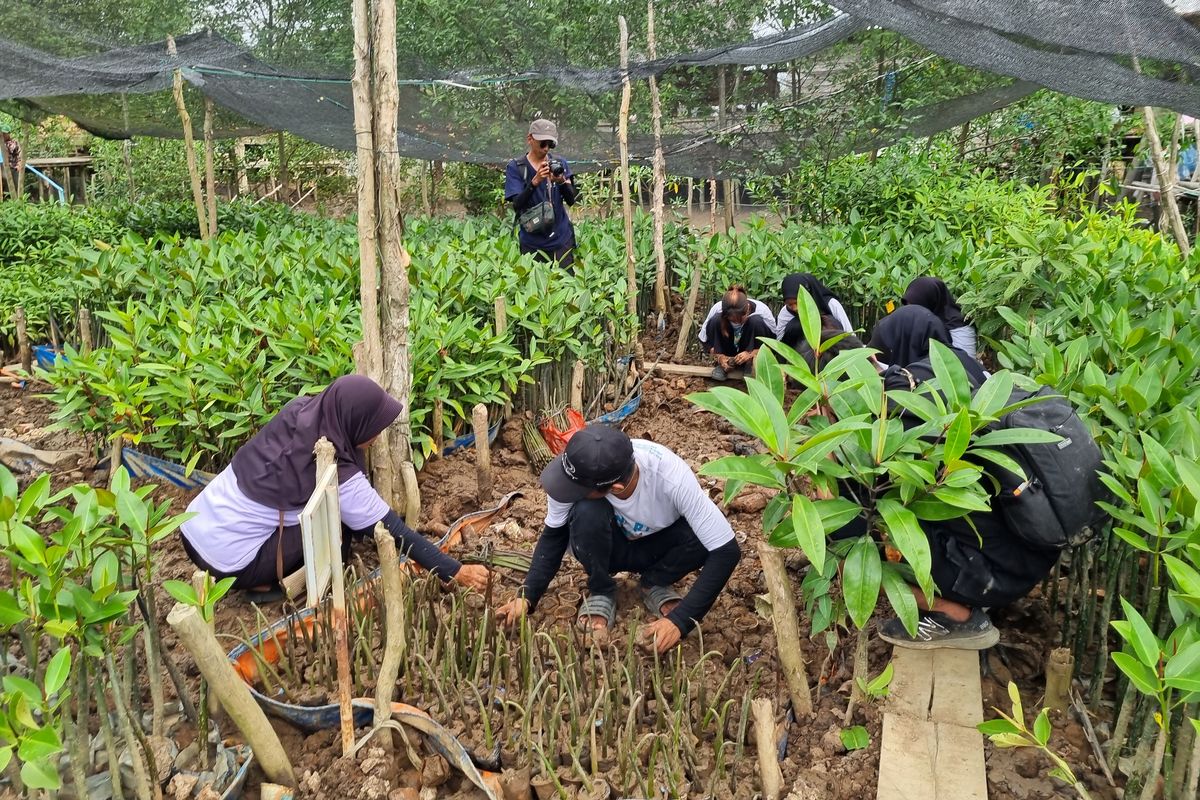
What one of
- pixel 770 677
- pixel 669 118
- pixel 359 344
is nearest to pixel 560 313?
pixel 359 344

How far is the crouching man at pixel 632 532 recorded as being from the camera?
267 cm

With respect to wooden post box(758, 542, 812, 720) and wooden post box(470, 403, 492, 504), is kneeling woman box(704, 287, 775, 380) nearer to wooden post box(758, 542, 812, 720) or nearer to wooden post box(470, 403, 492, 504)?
wooden post box(470, 403, 492, 504)

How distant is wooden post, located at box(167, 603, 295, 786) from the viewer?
6.04 ft

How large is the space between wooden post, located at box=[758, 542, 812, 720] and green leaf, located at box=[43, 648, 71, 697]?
157cm

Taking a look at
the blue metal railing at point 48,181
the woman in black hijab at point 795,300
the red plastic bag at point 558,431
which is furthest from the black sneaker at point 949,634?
the blue metal railing at point 48,181

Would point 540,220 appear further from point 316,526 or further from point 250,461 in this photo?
point 316,526

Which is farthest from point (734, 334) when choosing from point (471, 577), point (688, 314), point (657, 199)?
point (471, 577)

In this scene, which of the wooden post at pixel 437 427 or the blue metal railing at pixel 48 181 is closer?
the wooden post at pixel 437 427

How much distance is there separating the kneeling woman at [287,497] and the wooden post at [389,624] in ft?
2.34

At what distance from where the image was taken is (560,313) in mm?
4719

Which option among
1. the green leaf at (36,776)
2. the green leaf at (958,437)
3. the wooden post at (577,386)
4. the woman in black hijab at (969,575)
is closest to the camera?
the green leaf at (36,776)

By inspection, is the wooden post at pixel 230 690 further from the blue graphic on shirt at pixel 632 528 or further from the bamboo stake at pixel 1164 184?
the bamboo stake at pixel 1164 184

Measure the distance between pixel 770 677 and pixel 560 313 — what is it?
2506 mm

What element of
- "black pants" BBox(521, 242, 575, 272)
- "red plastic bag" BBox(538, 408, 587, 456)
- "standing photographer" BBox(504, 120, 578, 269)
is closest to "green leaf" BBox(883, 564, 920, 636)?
"red plastic bag" BBox(538, 408, 587, 456)
